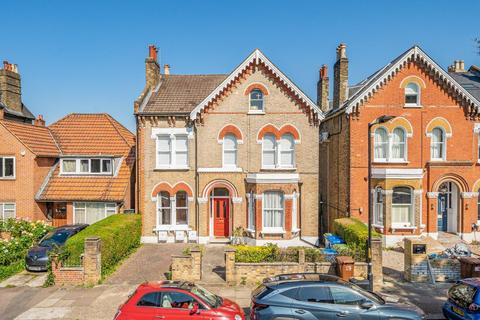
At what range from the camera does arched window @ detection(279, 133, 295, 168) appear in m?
22.7

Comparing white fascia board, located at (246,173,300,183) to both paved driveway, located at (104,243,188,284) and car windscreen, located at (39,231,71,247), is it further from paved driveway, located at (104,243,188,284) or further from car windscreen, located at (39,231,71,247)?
car windscreen, located at (39,231,71,247)

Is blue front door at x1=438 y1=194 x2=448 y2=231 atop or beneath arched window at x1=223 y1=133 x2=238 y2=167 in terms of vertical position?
beneath

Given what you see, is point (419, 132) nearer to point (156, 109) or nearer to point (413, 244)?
point (413, 244)

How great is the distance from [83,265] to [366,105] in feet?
57.4

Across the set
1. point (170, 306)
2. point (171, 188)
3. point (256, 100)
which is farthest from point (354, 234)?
point (171, 188)

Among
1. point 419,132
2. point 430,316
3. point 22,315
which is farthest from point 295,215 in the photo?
point 22,315

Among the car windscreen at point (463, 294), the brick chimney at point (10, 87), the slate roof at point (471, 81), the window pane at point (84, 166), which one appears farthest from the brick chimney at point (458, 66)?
the brick chimney at point (10, 87)

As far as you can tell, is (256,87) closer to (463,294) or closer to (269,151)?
(269,151)

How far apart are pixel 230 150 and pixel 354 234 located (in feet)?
29.4

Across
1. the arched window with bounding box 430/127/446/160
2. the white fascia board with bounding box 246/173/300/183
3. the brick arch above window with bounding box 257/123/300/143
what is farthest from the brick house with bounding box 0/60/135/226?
the arched window with bounding box 430/127/446/160

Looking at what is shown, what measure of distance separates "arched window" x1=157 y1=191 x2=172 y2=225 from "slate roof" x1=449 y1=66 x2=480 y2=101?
21.3 metres

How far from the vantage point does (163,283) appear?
11328mm

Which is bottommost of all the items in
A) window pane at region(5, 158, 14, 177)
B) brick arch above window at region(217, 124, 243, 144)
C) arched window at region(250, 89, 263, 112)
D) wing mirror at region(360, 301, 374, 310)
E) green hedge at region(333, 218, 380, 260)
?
wing mirror at region(360, 301, 374, 310)

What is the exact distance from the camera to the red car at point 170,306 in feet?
34.3
